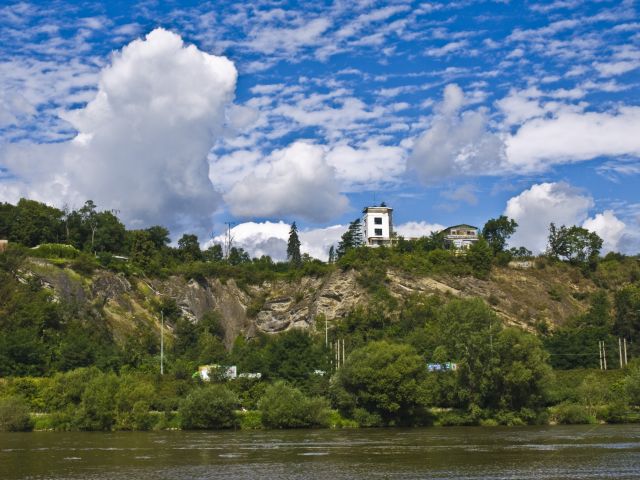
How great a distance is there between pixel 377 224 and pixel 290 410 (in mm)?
82212

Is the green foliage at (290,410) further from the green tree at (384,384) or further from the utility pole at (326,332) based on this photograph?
→ the utility pole at (326,332)

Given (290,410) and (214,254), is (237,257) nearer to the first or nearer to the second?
(214,254)

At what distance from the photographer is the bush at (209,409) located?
74062 mm

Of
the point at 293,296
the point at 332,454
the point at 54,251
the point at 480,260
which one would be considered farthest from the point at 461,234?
the point at 332,454

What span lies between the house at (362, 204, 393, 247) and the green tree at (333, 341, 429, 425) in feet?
241

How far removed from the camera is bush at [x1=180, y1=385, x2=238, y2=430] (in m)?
74.1

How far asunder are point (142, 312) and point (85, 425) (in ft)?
153

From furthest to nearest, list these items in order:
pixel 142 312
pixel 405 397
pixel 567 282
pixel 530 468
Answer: pixel 567 282 → pixel 142 312 → pixel 405 397 → pixel 530 468

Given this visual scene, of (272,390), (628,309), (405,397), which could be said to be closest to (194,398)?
(272,390)

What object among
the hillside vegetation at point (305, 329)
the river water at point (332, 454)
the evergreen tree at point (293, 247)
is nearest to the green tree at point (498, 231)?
the hillside vegetation at point (305, 329)

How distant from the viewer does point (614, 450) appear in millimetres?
50438

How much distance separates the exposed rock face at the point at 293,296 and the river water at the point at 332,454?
49.5 metres

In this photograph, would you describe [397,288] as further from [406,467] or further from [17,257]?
[406,467]

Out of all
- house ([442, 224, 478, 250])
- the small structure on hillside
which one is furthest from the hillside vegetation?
house ([442, 224, 478, 250])
